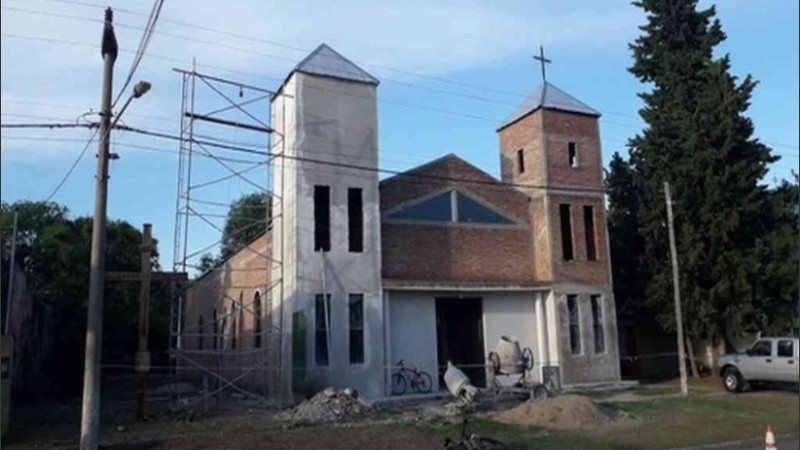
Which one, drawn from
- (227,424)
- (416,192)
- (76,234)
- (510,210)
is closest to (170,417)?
(227,424)

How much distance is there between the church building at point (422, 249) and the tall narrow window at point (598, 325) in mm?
72

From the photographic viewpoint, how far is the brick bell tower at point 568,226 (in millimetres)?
26547

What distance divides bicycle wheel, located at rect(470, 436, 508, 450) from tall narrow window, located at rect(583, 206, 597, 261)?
585 inches

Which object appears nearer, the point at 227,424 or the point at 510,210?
the point at 227,424

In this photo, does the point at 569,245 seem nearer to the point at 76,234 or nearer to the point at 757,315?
the point at 757,315

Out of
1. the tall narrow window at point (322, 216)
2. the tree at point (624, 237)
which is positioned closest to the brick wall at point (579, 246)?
the tree at point (624, 237)

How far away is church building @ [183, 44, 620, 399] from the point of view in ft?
75.3

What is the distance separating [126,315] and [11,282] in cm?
2081

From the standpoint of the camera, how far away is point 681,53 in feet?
96.5

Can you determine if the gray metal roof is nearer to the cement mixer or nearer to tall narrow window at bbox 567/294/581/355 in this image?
the cement mixer

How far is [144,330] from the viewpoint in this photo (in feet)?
60.2

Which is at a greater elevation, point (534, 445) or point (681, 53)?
point (681, 53)

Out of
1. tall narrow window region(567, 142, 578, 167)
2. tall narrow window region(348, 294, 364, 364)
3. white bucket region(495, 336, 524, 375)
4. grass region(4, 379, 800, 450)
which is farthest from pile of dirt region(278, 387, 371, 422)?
tall narrow window region(567, 142, 578, 167)

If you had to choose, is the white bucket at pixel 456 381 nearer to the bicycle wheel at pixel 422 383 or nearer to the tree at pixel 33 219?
the bicycle wheel at pixel 422 383
